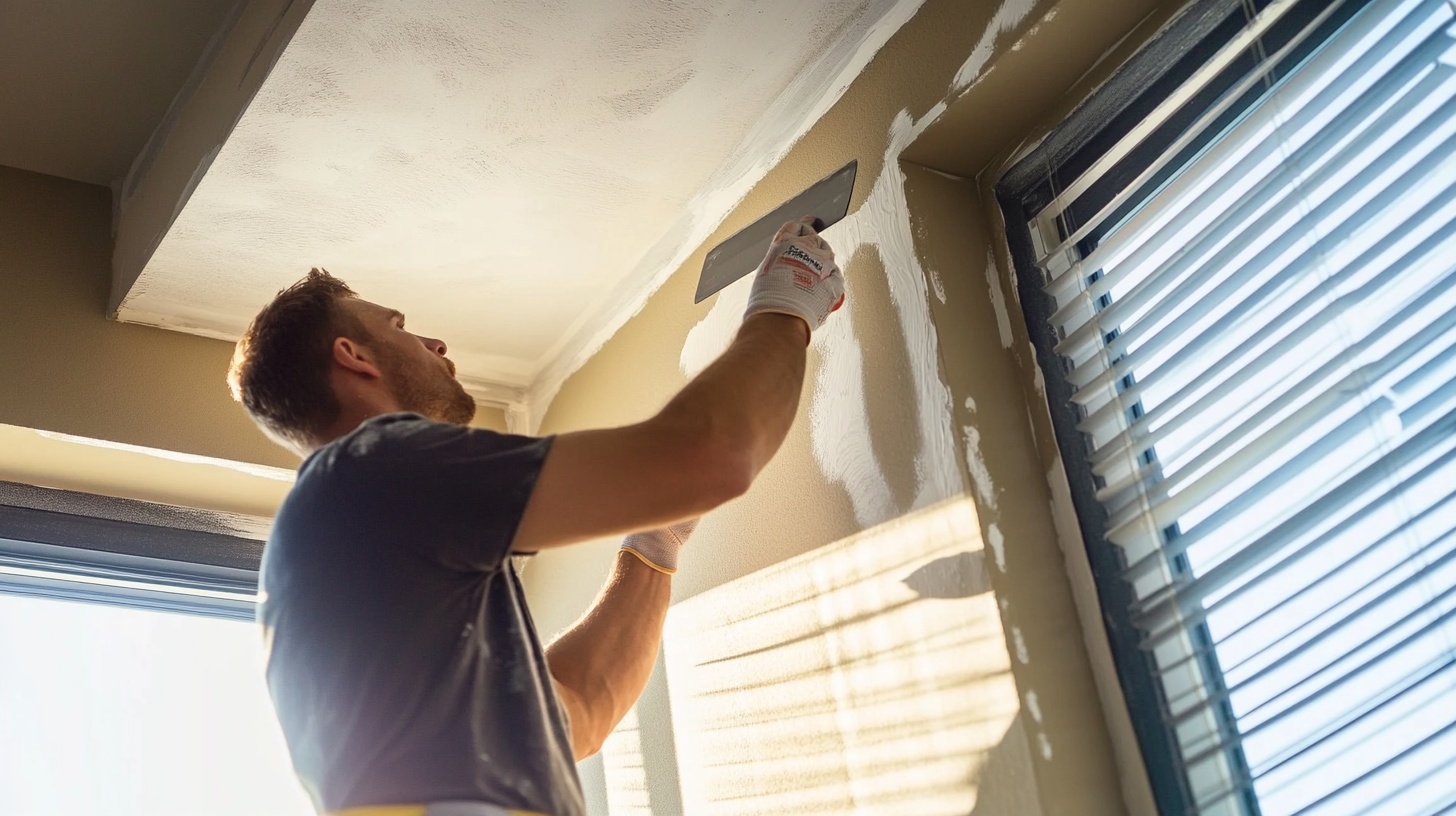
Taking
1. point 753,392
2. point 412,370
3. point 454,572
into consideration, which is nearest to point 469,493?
point 454,572

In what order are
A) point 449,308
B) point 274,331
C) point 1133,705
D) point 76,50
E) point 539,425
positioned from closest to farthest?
1. point 1133,705
2. point 274,331
3. point 76,50
4. point 449,308
5. point 539,425

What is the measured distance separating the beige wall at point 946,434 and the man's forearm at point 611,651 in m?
0.15

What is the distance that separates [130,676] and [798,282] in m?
1.63

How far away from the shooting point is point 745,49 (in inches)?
71.3

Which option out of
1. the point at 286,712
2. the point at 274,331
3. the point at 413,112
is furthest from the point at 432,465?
the point at 413,112

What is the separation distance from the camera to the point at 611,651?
5.66ft

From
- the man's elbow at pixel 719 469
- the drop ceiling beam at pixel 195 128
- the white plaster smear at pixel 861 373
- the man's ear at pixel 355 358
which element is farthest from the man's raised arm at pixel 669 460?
the drop ceiling beam at pixel 195 128

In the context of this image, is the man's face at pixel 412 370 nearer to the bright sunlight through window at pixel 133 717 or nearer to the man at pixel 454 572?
the man at pixel 454 572

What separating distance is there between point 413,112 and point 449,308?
0.60m

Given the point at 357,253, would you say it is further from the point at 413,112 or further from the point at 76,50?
the point at 76,50

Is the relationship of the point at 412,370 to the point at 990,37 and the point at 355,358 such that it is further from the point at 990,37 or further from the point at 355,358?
the point at 990,37

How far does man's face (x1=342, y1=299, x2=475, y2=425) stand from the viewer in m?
1.70

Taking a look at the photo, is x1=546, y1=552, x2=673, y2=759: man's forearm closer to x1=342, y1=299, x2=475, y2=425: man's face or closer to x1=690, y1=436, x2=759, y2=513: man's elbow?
x1=342, y1=299, x2=475, y2=425: man's face

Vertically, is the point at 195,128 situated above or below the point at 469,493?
above
